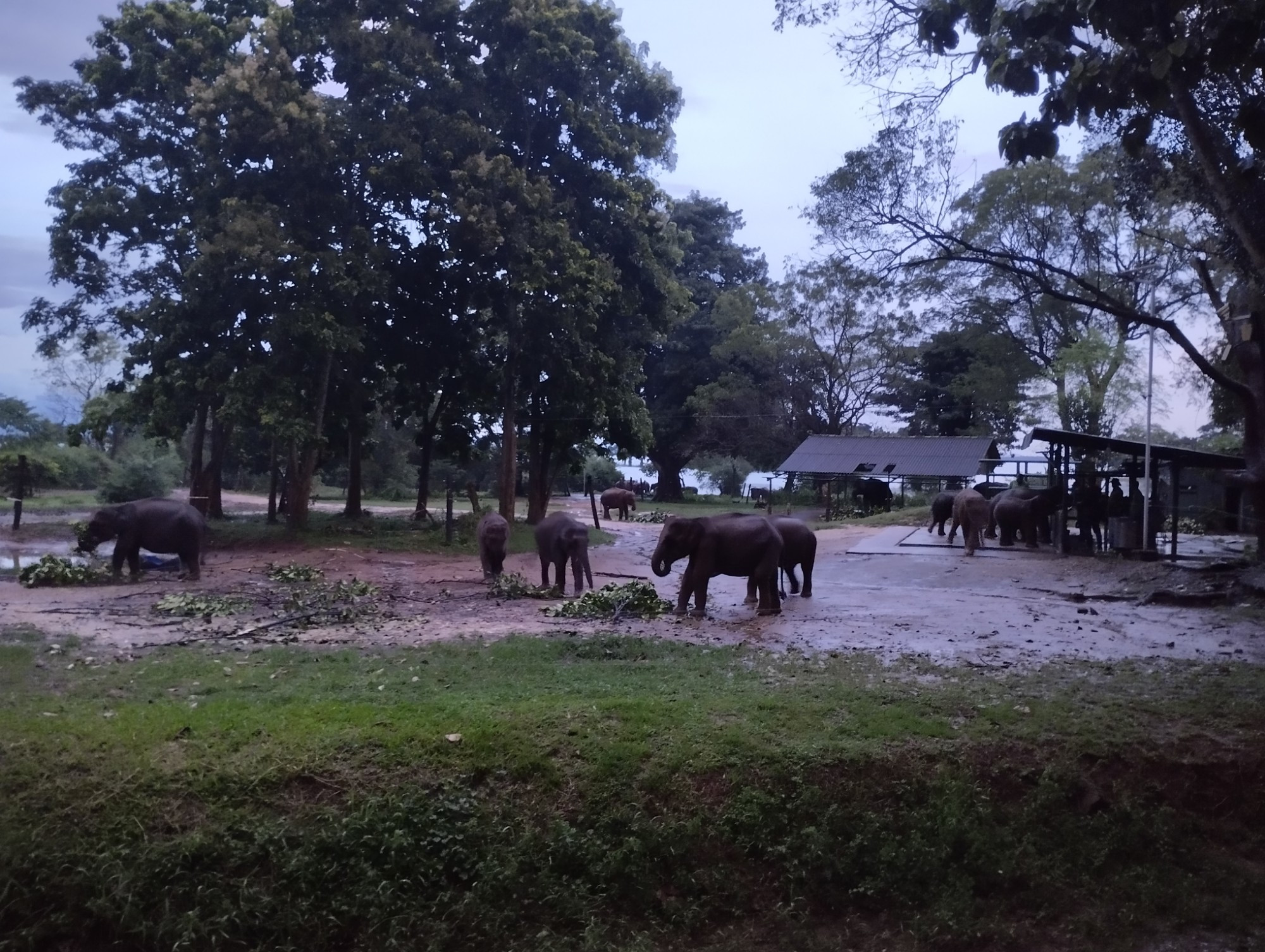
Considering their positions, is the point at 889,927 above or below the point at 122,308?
below

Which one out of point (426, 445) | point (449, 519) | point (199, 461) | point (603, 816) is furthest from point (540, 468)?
point (603, 816)

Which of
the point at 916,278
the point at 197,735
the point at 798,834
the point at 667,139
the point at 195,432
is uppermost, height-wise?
the point at 667,139

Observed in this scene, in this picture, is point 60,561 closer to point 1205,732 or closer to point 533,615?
point 533,615

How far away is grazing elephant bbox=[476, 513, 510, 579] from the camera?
19734 mm

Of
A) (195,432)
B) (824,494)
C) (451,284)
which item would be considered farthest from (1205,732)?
(824,494)

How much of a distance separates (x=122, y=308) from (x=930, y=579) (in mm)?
21646

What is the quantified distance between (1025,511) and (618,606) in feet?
58.0

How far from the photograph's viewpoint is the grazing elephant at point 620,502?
44.7 m

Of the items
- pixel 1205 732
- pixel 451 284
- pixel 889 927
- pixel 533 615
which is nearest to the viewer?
pixel 889 927

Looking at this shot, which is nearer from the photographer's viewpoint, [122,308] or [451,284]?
[122,308]

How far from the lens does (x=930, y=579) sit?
851 inches

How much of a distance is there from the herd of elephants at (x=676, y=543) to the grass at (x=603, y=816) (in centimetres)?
564

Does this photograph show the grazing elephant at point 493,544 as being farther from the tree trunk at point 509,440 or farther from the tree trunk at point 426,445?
the tree trunk at point 426,445

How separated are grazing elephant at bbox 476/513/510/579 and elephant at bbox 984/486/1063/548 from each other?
50.9 feet
